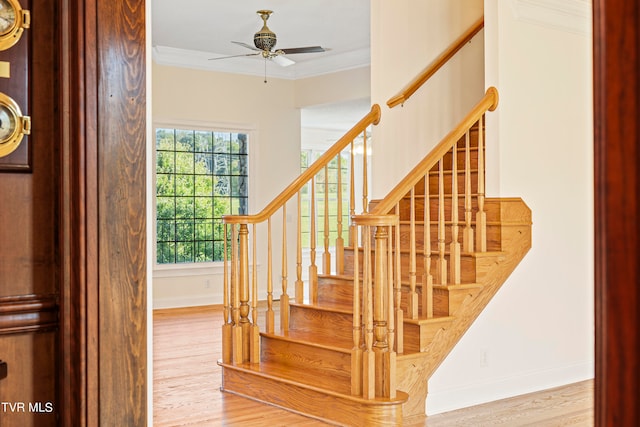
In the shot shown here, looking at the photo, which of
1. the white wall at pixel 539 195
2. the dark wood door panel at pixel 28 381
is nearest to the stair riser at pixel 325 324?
the white wall at pixel 539 195

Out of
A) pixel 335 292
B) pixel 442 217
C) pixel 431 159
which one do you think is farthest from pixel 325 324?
pixel 431 159

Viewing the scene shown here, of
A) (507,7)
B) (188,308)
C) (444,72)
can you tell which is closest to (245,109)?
(188,308)

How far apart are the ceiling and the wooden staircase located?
2219 mm

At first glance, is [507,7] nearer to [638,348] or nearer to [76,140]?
[76,140]

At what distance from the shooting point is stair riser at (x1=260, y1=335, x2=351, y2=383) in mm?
4148

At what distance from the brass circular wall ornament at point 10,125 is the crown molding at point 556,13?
3487mm

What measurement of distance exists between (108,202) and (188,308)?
21.7 feet

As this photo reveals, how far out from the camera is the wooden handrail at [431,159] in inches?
152

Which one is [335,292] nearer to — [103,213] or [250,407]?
[250,407]

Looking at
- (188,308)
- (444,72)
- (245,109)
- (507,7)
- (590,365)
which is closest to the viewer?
(507,7)

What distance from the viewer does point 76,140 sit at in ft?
6.33

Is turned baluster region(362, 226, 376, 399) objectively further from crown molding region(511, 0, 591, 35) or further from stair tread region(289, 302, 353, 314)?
crown molding region(511, 0, 591, 35)

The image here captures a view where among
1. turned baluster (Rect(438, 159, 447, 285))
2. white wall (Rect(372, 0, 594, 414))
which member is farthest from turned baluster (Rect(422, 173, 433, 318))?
white wall (Rect(372, 0, 594, 414))

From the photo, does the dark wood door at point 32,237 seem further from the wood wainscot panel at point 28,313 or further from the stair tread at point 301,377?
the stair tread at point 301,377
